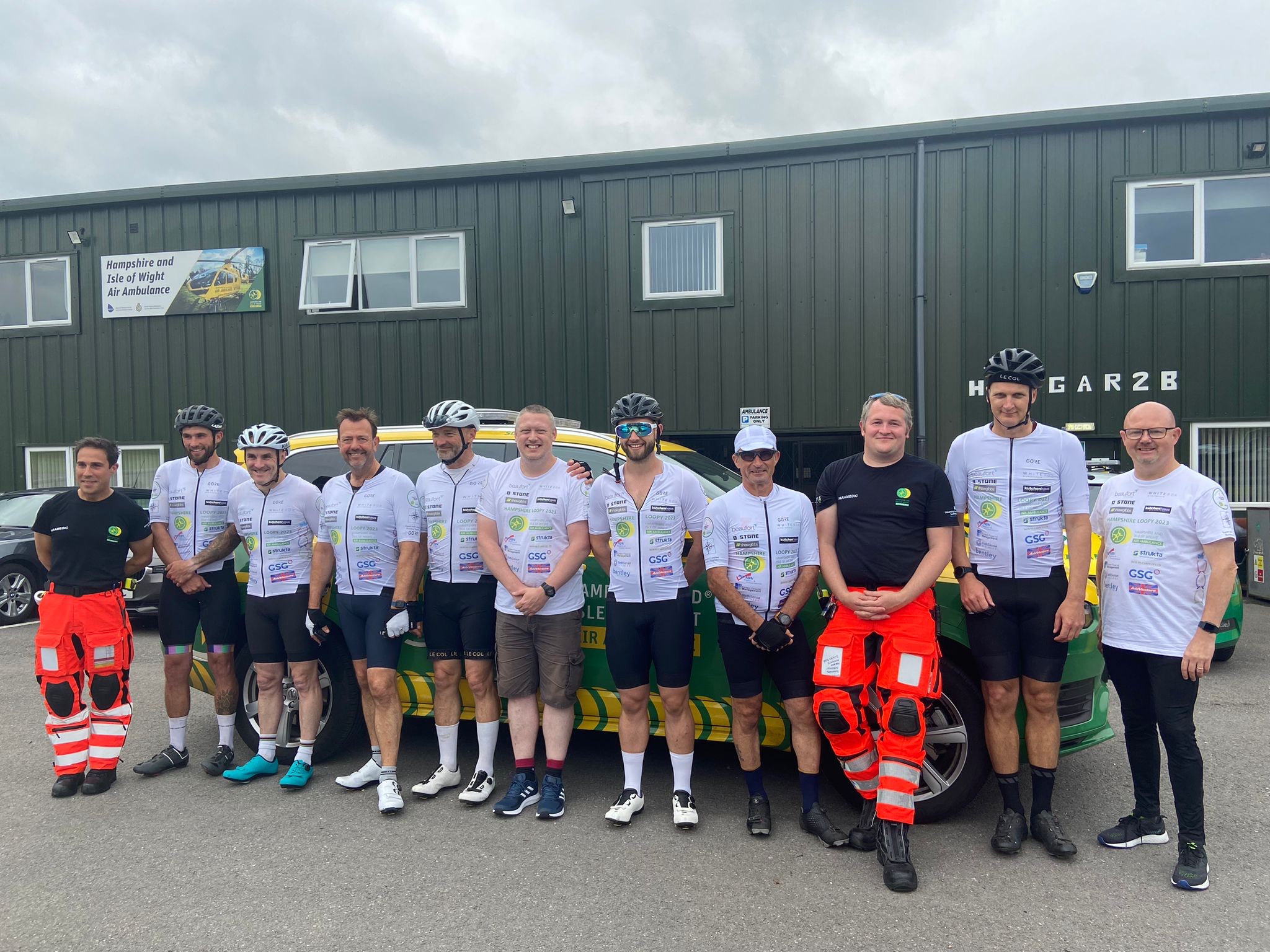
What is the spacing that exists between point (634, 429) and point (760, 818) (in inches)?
74.1

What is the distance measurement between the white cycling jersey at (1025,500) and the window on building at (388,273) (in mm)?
9233

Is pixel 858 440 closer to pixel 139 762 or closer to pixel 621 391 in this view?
pixel 621 391

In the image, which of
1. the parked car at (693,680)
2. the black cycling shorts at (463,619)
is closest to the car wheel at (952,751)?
the parked car at (693,680)

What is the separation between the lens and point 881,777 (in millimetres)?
3523

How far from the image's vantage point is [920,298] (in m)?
10.2

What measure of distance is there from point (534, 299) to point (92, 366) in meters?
7.17

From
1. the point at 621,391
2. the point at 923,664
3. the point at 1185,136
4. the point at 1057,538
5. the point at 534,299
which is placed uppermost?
the point at 1185,136

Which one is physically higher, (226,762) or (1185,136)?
(1185,136)

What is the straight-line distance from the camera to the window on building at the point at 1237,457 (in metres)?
9.88

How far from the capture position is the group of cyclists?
3.54m

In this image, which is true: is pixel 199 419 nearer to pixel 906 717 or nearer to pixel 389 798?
pixel 389 798

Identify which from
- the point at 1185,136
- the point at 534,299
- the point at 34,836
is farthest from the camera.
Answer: the point at 534,299

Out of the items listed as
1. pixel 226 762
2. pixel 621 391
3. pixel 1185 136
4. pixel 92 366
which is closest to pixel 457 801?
pixel 226 762

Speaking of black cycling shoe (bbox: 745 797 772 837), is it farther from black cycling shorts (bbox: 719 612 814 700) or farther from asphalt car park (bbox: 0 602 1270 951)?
black cycling shorts (bbox: 719 612 814 700)
